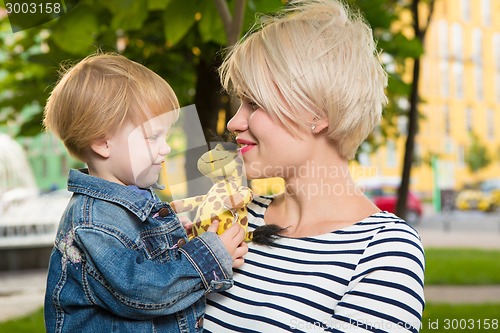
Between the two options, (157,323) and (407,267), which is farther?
(157,323)

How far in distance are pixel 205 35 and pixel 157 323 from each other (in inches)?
55.5

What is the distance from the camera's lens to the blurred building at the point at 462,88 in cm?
3706

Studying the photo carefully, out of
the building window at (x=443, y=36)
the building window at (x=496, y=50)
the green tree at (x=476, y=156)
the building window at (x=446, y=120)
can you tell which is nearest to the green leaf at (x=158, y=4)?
the green tree at (x=476, y=156)

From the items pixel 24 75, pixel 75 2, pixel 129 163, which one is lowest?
pixel 24 75

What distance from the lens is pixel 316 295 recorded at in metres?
1.39

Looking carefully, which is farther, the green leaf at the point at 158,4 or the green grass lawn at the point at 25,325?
the green grass lawn at the point at 25,325

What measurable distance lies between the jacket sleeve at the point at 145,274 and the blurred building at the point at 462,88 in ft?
116

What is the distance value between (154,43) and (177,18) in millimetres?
1581

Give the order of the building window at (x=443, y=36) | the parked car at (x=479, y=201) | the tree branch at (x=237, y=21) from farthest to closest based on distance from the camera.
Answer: the building window at (x=443, y=36), the parked car at (x=479, y=201), the tree branch at (x=237, y=21)

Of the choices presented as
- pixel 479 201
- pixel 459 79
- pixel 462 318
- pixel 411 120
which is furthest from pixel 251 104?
pixel 459 79

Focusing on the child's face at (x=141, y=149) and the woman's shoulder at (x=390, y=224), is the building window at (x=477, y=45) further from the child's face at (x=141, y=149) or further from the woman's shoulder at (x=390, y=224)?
the child's face at (x=141, y=149)

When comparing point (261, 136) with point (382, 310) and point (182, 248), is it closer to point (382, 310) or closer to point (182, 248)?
point (182, 248)

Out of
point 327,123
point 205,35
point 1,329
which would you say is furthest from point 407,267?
point 1,329

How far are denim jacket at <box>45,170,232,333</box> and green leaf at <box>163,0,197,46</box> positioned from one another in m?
1.05
